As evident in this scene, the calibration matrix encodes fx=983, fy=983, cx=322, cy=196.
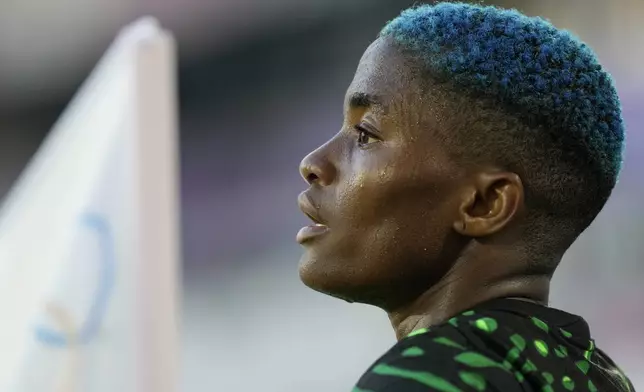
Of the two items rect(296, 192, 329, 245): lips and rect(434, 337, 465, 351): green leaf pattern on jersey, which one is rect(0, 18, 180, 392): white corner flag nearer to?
rect(296, 192, 329, 245): lips

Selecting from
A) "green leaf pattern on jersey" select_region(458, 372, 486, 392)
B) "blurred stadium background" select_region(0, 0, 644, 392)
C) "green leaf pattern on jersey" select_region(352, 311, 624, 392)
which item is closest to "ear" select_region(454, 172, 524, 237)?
"green leaf pattern on jersey" select_region(352, 311, 624, 392)

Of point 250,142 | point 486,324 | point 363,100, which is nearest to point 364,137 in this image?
point 363,100

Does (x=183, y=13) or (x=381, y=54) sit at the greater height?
(x=183, y=13)

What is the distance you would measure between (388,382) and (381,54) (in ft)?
1.31

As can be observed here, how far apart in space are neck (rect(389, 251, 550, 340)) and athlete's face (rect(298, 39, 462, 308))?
16 millimetres

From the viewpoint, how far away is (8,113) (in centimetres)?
622

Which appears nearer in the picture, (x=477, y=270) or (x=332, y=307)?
(x=477, y=270)

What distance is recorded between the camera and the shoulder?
0.90 metres

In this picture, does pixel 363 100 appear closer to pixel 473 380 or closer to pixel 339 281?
pixel 339 281

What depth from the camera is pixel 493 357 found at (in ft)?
3.09

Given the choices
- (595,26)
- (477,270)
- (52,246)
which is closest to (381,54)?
(477,270)

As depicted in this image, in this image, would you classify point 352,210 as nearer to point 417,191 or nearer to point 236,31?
point 417,191

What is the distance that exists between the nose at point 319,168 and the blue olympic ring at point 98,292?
2.20ft

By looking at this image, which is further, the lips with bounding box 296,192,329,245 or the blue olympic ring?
the blue olympic ring
